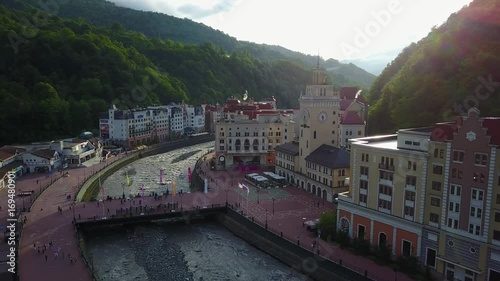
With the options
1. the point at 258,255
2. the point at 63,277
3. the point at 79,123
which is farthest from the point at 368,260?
the point at 79,123

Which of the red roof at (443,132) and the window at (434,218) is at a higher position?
the red roof at (443,132)

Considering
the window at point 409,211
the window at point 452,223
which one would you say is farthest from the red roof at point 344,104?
the window at point 452,223

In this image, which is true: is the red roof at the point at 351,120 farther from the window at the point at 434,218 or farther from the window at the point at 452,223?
the window at the point at 452,223

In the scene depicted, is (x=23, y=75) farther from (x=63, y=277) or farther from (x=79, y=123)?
(x=63, y=277)

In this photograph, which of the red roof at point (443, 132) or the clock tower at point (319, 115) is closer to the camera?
the red roof at point (443, 132)

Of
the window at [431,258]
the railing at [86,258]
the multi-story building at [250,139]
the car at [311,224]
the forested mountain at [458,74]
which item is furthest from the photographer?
the multi-story building at [250,139]

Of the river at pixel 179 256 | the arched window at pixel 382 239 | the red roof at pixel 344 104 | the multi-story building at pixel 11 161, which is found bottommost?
the river at pixel 179 256

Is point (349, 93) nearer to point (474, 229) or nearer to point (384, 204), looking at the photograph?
point (384, 204)
